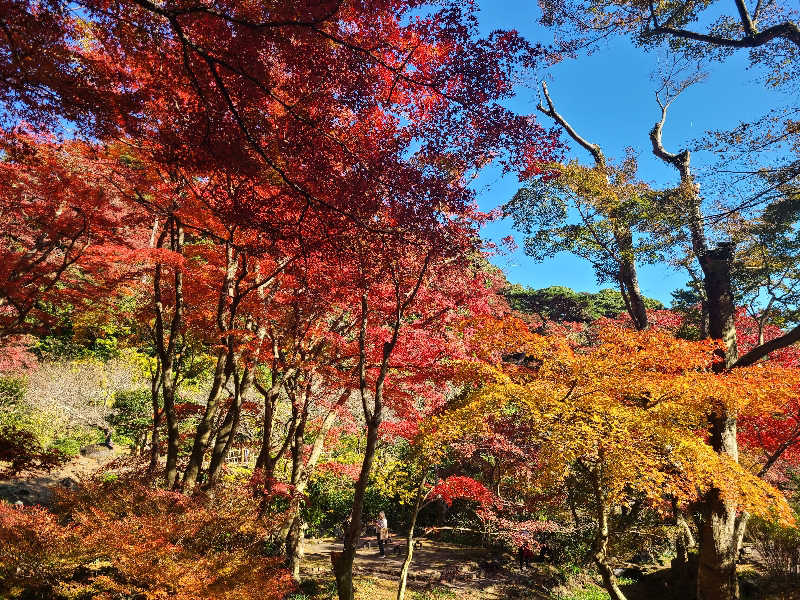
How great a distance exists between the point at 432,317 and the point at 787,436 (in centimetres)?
824

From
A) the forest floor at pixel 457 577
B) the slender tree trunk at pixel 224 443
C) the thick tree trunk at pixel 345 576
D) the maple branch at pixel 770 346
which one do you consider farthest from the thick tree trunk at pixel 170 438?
the maple branch at pixel 770 346

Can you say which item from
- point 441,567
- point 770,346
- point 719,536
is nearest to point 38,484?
point 441,567

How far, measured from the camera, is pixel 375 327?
27.0 feet

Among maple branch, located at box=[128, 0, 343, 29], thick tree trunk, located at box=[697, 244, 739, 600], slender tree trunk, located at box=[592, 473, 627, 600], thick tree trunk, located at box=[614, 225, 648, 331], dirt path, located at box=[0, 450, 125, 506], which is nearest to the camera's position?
maple branch, located at box=[128, 0, 343, 29]

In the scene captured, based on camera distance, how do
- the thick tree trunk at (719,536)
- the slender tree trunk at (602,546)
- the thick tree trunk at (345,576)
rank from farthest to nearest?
the thick tree trunk at (719,536) < the slender tree trunk at (602,546) < the thick tree trunk at (345,576)

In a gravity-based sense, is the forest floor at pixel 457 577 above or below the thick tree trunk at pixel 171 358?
below

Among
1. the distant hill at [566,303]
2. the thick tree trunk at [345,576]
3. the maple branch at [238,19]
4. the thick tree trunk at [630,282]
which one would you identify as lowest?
the thick tree trunk at [345,576]

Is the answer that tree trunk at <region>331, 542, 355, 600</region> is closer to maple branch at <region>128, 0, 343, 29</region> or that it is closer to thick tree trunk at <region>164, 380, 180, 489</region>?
thick tree trunk at <region>164, 380, 180, 489</region>

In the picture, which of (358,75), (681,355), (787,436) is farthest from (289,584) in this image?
(787,436)

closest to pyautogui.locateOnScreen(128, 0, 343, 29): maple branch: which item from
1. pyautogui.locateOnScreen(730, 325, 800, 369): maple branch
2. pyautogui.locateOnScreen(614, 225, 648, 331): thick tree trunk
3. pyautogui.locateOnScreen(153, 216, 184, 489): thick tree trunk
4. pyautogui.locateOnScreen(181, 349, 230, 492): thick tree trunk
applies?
pyautogui.locateOnScreen(153, 216, 184, 489): thick tree trunk

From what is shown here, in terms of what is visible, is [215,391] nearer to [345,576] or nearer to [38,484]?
[345,576]

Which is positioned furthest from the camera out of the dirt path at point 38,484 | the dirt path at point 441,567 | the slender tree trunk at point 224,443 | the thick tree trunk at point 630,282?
the dirt path at point 441,567

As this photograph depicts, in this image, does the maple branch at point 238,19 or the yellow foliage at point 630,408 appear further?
the yellow foliage at point 630,408

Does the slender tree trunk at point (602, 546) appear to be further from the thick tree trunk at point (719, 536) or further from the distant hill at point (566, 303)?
the distant hill at point (566, 303)
